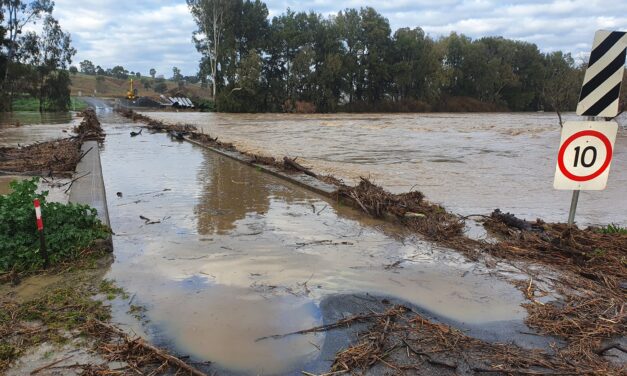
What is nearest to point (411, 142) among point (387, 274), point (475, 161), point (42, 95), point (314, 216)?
Result: point (475, 161)

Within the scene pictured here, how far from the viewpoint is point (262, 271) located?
463cm

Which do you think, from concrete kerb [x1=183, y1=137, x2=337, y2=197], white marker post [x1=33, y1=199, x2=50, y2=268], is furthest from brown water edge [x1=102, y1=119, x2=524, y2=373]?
white marker post [x1=33, y1=199, x2=50, y2=268]

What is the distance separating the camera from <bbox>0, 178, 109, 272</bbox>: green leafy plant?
174 inches

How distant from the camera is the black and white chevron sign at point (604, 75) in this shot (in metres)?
5.11

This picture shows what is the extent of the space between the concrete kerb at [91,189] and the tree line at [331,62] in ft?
177

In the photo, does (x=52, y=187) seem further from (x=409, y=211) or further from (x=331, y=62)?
(x=331, y=62)

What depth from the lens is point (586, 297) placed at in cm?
407

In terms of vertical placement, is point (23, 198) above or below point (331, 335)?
above

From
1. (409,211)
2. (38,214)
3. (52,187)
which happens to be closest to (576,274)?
(409,211)

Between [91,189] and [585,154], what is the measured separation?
7.06 meters

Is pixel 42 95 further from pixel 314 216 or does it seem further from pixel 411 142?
pixel 314 216

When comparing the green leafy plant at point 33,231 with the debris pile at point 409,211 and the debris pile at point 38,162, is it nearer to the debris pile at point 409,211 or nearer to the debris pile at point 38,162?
the debris pile at point 409,211

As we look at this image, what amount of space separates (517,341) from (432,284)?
113 cm

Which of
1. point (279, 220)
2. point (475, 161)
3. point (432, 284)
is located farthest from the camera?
point (475, 161)
